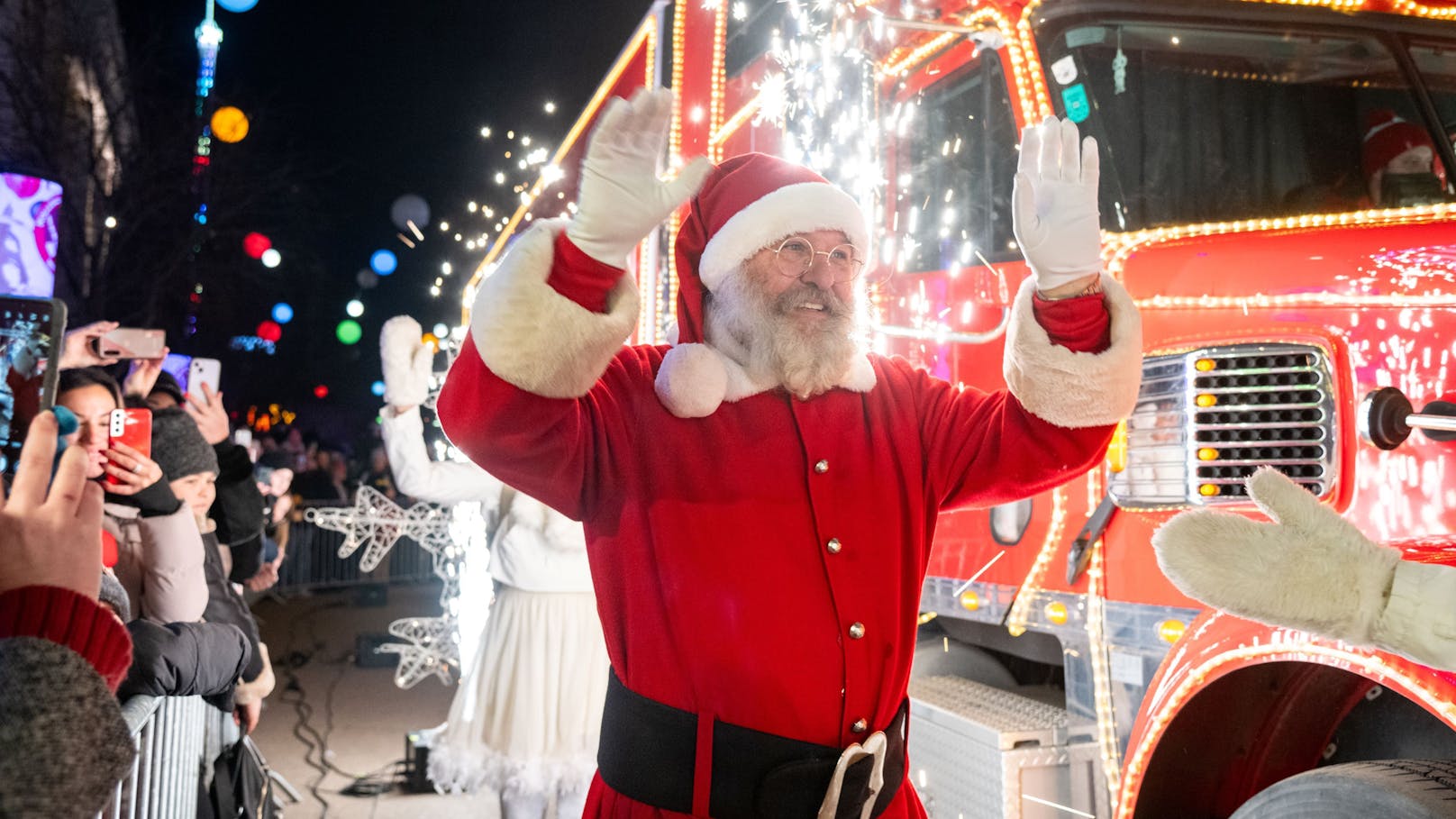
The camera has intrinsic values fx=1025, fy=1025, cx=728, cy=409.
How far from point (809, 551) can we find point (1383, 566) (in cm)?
94

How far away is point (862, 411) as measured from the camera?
2.12 meters

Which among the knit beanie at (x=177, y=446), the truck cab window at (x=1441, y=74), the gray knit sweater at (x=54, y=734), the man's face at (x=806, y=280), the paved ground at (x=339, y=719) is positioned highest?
the truck cab window at (x=1441, y=74)

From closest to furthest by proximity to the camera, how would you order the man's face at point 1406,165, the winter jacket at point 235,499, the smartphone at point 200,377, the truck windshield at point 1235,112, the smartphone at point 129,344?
the man's face at point 1406,165 → the truck windshield at point 1235,112 → the smartphone at point 129,344 → the smartphone at point 200,377 → the winter jacket at point 235,499

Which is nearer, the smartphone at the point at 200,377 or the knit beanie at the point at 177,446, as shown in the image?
the knit beanie at the point at 177,446

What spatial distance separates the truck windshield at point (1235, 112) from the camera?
2.53m

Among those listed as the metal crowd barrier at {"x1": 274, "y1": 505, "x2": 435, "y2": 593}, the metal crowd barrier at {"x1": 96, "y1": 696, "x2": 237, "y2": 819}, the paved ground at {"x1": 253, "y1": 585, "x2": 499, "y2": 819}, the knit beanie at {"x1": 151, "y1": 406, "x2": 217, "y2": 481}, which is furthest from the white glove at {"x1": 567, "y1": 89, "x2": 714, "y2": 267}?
the metal crowd barrier at {"x1": 274, "y1": 505, "x2": 435, "y2": 593}

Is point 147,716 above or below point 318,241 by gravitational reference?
below

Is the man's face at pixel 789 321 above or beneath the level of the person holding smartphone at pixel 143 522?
above

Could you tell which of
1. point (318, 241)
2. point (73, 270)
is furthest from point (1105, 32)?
point (318, 241)

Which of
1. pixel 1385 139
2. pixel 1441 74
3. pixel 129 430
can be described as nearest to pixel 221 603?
pixel 129 430

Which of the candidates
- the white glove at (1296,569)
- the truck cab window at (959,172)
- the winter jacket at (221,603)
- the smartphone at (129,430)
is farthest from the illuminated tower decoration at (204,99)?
the white glove at (1296,569)

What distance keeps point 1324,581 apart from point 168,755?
325 cm

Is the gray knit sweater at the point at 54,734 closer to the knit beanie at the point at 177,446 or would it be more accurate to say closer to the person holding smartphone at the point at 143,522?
the person holding smartphone at the point at 143,522

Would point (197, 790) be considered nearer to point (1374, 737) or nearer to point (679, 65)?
point (679, 65)
